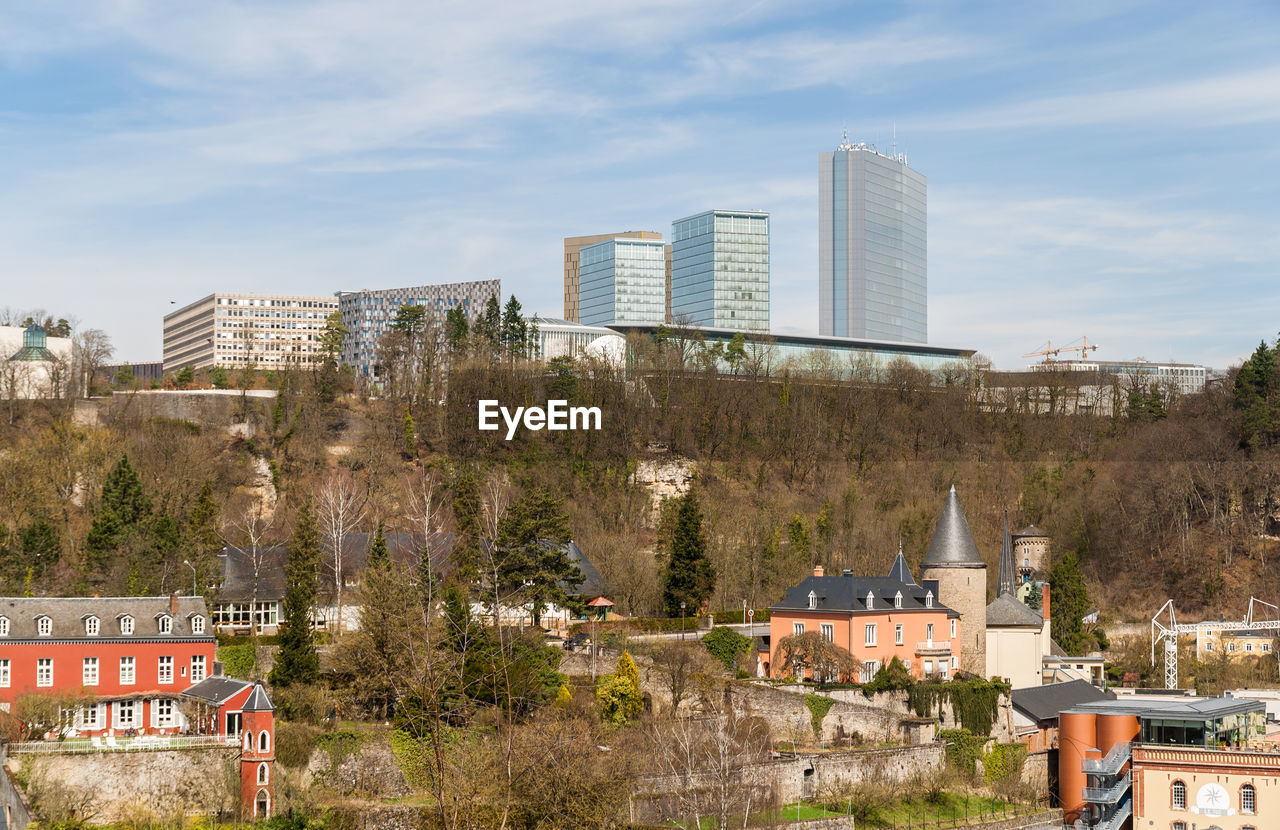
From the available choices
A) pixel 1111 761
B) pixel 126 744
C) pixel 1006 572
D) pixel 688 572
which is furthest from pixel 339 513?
pixel 1111 761

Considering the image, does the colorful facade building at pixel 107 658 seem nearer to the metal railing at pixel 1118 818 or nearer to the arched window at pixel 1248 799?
the metal railing at pixel 1118 818

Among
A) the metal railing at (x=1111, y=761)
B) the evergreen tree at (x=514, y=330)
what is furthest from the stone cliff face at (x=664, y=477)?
the metal railing at (x=1111, y=761)

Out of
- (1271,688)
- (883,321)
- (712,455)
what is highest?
(883,321)

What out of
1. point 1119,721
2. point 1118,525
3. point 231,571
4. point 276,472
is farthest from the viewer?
point 1118,525

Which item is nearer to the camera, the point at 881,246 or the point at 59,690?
the point at 59,690

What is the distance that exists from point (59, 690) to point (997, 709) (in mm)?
28646

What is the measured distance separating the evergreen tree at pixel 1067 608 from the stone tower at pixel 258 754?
36.5 m

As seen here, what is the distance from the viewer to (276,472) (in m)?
66.6

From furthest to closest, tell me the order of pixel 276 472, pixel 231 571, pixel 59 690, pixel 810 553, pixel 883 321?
pixel 883 321, pixel 276 472, pixel 810 553, pixel 231 571, pixel 59 690

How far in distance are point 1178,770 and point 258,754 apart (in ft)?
85.9

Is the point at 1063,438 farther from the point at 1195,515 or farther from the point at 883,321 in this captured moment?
the point at 883,321

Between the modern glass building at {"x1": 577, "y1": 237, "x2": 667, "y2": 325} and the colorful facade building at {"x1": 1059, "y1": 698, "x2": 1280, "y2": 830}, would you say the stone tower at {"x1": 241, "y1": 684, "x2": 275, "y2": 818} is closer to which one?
the colorful facade building at {"x1": 1059, "y1": 698, "x2": 1280, "y2": 830}

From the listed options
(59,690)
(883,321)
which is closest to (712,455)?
(59,690)

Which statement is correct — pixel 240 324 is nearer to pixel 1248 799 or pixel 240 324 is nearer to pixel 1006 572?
pixel 1006 572
